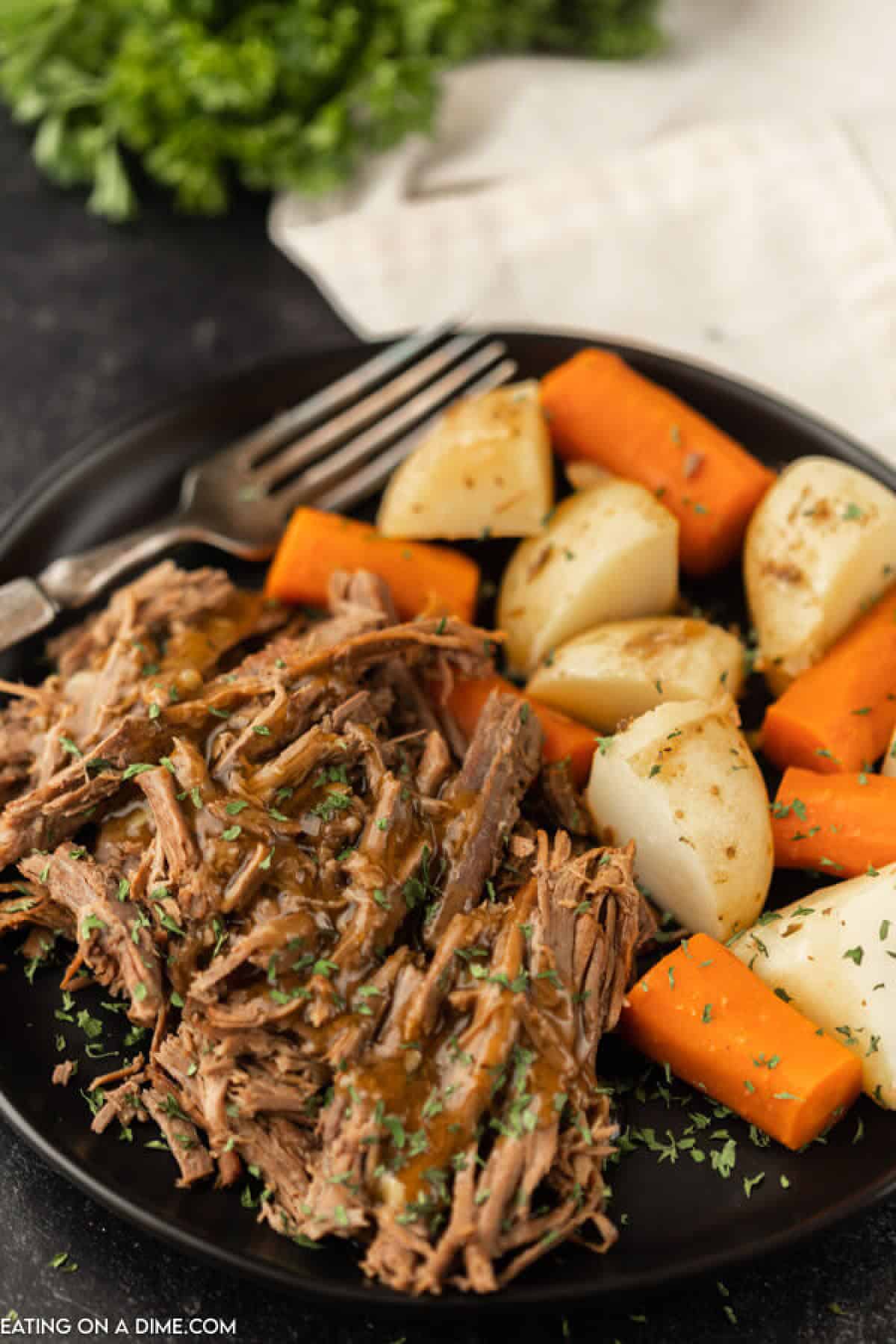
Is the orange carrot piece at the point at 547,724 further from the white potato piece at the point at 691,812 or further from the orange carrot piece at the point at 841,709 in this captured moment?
the orange carrot piece at the point at 841,709

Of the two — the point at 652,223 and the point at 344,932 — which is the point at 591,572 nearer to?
the point at 344,932

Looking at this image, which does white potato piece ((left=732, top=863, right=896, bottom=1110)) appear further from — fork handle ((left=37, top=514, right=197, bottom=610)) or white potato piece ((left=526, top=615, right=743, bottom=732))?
fork handle ((left=37, top=514, right=197, bottom=610))

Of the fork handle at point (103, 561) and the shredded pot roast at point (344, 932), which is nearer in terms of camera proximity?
the shredded pot roast at point (344, 932)

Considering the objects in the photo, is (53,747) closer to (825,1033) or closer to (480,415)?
(480,415)

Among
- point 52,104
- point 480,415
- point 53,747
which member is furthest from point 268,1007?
point 52,104

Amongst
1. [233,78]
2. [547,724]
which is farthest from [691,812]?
[233,78]

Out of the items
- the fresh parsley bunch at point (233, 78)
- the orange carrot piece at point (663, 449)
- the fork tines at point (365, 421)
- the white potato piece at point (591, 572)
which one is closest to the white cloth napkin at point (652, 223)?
the fresh parsley bunch at point (233, 78)

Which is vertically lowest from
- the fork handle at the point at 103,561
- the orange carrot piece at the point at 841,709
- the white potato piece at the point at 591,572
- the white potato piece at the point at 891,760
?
the white potato piece at the point at 891,760
